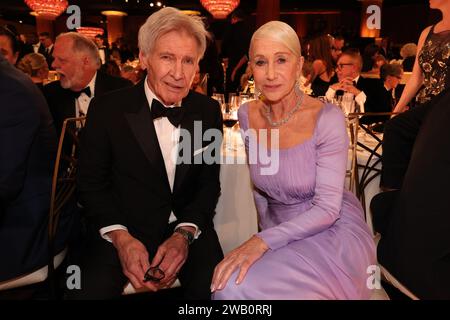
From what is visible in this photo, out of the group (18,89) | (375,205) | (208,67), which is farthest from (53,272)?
(208,67)

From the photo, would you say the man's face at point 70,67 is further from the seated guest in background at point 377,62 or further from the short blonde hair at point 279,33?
the seated guest in background at point 377,62

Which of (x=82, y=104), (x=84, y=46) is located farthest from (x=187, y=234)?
(x=84, y=46)

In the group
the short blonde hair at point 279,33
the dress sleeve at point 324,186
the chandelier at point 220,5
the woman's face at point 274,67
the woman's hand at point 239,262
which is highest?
the chandelier at point 220,5

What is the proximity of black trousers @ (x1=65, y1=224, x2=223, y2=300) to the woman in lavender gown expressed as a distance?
31 centimetres

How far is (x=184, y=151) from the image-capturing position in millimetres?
1895

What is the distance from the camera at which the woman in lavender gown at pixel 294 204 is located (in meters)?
1.43

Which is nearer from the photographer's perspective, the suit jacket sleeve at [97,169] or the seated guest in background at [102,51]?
the suit jacket sleeve at [97,169]

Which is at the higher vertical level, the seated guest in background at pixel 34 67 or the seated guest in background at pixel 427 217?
the seated guest in background at pixel 34 67

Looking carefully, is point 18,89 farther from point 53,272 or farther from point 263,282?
point 263,282

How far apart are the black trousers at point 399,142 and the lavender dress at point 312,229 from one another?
203mm

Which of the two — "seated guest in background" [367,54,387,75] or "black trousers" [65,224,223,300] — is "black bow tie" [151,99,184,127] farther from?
"seated guest in background" [367,54,387,75]

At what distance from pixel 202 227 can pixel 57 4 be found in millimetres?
9804

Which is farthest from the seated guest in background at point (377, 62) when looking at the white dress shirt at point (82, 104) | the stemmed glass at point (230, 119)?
the white dress shirt at point (82, 104)

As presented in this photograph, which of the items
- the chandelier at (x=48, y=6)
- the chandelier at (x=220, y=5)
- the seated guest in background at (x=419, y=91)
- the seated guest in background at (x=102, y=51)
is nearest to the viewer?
the seated guest in background at (x=419, y=91)
